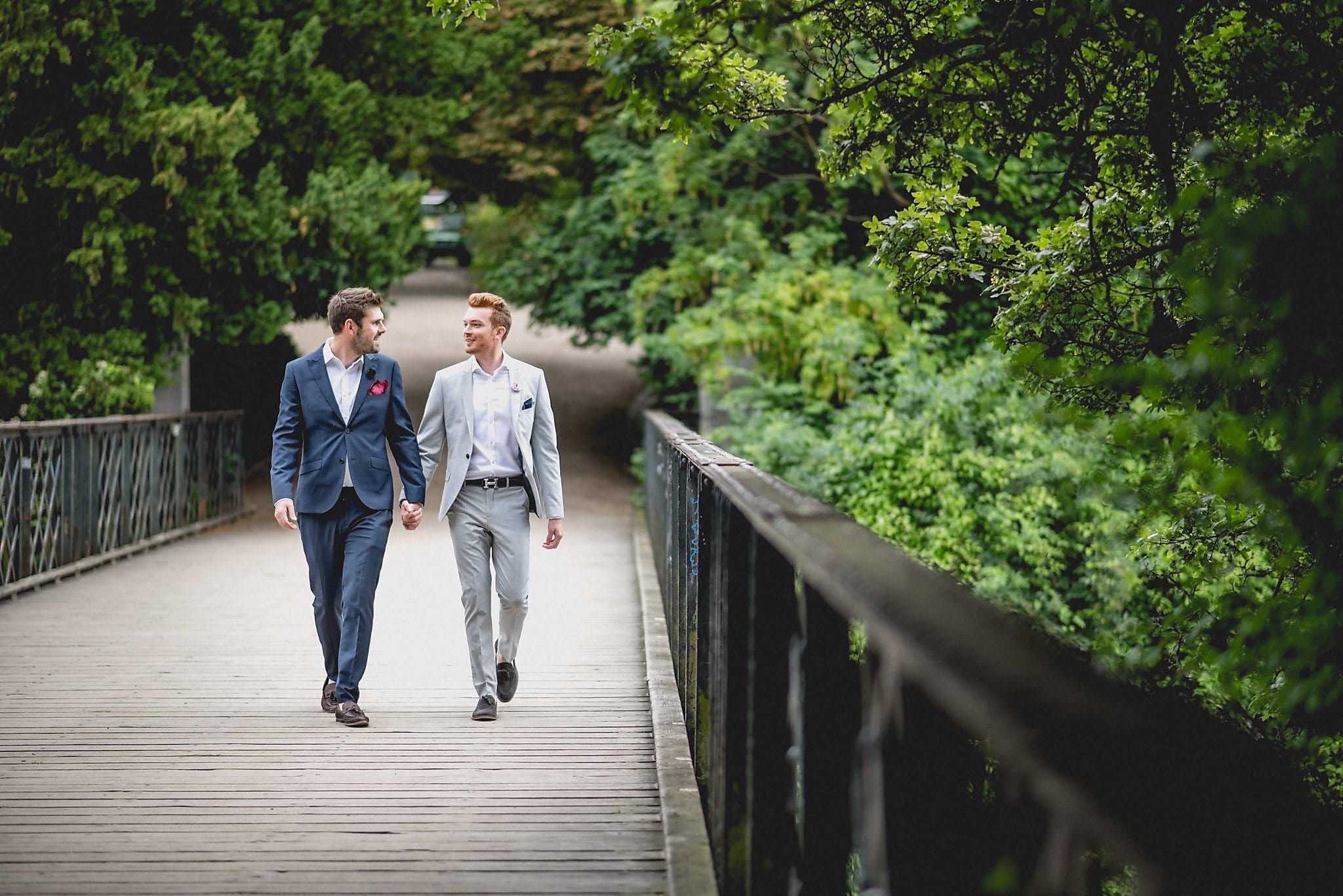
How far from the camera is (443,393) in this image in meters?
6.34

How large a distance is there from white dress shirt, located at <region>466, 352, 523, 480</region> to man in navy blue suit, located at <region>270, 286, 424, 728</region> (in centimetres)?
30

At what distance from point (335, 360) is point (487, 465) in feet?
2.71

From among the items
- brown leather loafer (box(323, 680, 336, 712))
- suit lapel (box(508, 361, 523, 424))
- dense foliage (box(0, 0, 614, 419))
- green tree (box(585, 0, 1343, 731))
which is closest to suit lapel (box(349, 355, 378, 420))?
suit lapel (box(508, 361, 523, 424))

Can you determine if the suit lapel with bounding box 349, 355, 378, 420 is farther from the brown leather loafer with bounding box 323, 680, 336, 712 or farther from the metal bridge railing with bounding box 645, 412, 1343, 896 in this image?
the metal bridge railing with bounding box 645, 412, 1343, 896

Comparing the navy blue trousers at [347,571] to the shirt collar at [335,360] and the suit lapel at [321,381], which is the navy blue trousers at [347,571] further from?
the shirt collar at [335,360]

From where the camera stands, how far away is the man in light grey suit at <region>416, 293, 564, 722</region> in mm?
6285

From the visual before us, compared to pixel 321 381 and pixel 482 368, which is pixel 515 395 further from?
pixel 321 381

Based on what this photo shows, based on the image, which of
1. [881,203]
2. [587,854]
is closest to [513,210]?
[881,203]

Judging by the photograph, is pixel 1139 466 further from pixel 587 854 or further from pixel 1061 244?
pixel 587 854

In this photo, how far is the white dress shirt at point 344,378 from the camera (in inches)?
245

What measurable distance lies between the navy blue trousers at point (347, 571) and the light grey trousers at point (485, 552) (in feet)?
1.19

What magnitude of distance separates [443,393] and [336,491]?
2.14 feet

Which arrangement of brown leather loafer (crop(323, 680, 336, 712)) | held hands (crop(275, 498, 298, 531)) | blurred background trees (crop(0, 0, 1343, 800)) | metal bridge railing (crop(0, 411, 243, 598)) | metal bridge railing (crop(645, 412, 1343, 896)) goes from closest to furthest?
metal bridge railing (crop(645, 412, 1343, 896))
blurred background trees (crop(0, 0, 1343, 800))
held hands (crop(275, 498, 298, 531))
brown leather loafer (crop(323, 680, 336, 712))
metal bridge railing (crop(0, 411, 243, 598))

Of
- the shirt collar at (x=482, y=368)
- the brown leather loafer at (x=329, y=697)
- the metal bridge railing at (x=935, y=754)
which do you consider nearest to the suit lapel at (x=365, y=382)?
the shirt collar at (x=482, y=368)
